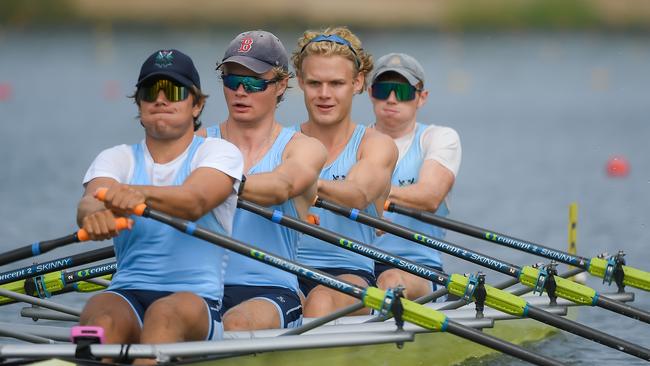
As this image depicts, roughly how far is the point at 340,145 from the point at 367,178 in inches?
14.2

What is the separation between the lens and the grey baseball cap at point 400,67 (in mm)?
9461

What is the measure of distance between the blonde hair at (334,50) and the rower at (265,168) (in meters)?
0.53

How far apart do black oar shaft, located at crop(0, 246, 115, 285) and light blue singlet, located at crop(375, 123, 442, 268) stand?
240 centimetres

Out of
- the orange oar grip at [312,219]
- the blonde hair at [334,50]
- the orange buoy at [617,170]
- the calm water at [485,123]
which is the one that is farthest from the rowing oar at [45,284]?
the orange buoy at [617,170]

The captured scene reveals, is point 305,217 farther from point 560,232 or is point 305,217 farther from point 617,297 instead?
point 560,232

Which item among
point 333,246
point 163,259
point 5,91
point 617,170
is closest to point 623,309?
point 333,246

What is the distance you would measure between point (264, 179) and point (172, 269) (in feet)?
3.12

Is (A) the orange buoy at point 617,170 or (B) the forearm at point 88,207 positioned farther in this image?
(A) the orange buoy at point 617,170

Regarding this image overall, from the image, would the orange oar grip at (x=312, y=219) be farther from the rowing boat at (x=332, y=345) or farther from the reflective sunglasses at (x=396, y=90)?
the reflective sunglasses at (x=396, y=90)

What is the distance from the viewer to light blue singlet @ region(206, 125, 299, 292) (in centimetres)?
702

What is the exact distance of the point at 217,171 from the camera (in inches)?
240

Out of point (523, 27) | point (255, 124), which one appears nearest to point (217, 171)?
point (255, 124)

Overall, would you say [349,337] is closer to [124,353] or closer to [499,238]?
[124,353]

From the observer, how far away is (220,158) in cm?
615
